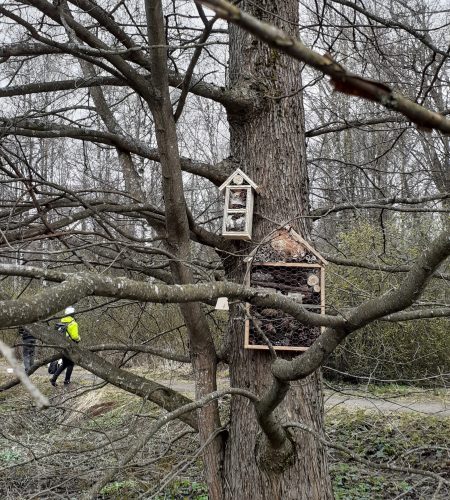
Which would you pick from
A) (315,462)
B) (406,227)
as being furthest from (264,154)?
(406,227)

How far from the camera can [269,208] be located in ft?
12.3

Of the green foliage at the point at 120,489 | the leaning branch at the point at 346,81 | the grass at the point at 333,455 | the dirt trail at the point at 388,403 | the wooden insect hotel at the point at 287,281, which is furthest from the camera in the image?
the dirt trail at the point at 388,403

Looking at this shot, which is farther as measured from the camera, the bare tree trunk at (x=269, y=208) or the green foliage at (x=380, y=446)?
the green foliage at (x=380, y=446)

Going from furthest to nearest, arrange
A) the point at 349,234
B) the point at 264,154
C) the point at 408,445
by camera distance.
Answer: the point at 349,234 < the point at 408,445 < the point at 264,154

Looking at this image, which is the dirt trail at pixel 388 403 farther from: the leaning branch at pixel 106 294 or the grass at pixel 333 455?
the leaning branch at pixel 106 294

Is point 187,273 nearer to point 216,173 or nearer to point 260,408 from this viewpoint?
point 216,173

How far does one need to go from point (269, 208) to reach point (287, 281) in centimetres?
51

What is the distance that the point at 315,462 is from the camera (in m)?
3.46

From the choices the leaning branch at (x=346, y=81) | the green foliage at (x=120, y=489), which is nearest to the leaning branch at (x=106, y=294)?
the leaning branch at (x=346, y=81)

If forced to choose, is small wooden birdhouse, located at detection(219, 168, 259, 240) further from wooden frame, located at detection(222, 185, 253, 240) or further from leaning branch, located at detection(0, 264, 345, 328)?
leaning branch, located at detection(0, 264, 345, 328)

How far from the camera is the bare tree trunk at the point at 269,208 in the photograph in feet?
11.2

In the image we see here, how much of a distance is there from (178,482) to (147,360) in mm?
6160

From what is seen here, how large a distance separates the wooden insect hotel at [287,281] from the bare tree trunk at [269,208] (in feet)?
0.47

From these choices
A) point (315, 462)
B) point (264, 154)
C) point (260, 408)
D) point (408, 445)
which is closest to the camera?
point (260, 408)
